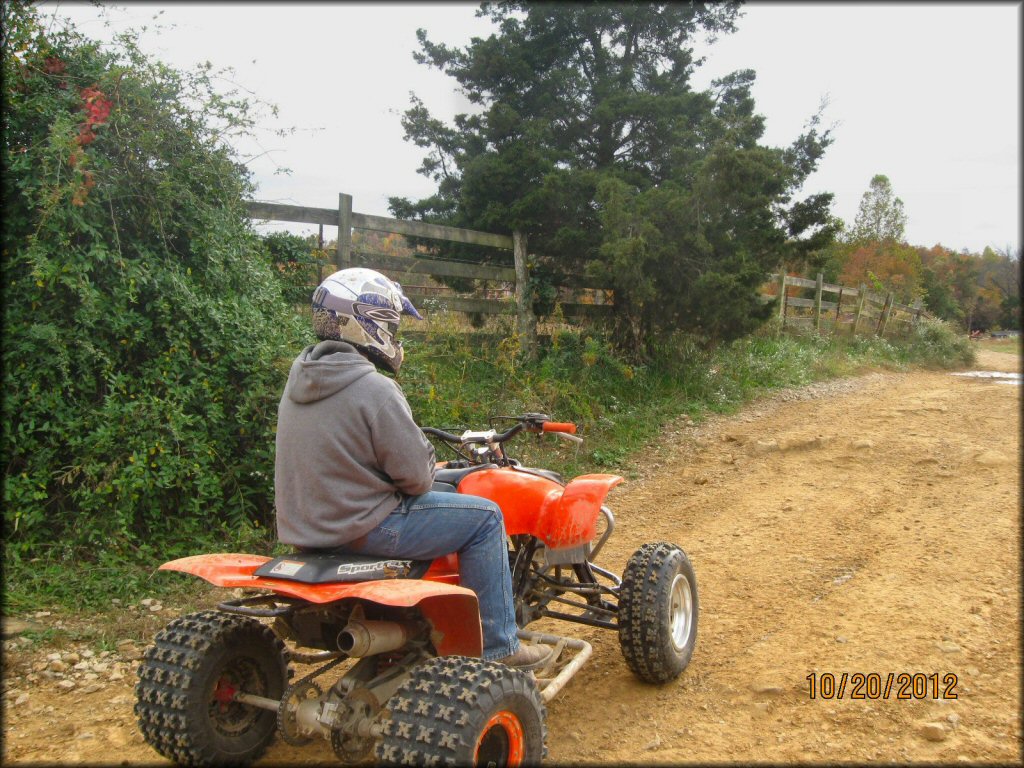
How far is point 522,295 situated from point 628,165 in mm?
2401

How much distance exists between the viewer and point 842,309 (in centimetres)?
1898

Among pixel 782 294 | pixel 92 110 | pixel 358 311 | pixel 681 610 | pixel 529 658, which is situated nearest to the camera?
pixel 358 311

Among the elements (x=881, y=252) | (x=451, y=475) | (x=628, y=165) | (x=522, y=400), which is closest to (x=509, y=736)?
(x=451, y=475)

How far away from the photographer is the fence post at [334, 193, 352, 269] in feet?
26.2

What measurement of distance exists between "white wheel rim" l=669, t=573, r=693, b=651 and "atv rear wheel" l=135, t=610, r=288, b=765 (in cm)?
199

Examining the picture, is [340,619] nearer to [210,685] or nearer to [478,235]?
[210,685]

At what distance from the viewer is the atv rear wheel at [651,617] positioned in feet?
12.4

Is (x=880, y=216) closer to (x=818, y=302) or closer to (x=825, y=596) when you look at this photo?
(x=818, y=302)

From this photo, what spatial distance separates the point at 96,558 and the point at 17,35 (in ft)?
11.7

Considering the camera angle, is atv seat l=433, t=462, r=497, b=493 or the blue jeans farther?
atv seat l=433, t=462, r=497, b=493

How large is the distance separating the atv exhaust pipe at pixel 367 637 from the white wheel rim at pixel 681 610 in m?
1.70

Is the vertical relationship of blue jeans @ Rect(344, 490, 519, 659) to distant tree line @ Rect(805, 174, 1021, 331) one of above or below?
below
